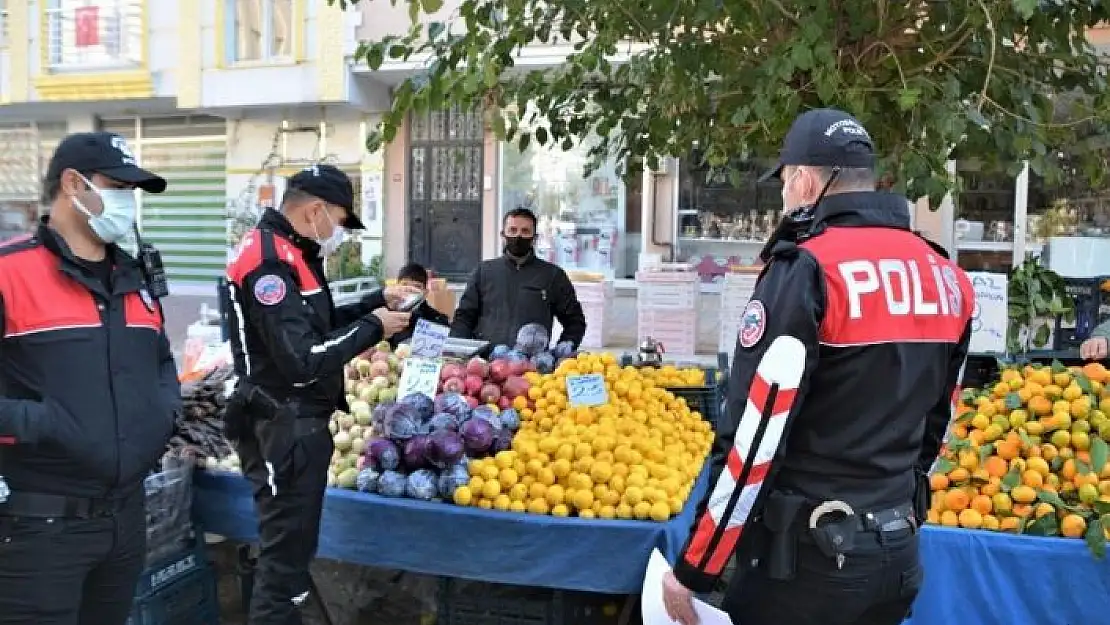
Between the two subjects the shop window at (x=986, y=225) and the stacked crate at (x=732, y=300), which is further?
the shop window at (x=986, y=225)

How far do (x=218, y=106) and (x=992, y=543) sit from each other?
46.7 ft

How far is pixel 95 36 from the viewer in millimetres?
16375

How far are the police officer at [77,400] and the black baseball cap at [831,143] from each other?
1893 millimetres

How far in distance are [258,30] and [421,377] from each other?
503 inches

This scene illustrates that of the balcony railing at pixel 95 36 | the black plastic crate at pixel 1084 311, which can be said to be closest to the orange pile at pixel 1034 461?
the black plastic crate at pixel 1084 311

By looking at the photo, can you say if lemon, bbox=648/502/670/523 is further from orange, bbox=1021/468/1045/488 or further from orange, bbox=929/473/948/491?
orange, bbox=1021/468/1045/488

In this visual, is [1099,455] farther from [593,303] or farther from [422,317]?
[593,303]

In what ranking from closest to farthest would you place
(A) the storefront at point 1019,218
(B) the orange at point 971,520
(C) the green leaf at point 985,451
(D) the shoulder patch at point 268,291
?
(D) the shoulder patch at point 268,291, (B) the orange at point 971,520, (C) the green leaf at point 985,451, (A) the storefront at point 1019,218

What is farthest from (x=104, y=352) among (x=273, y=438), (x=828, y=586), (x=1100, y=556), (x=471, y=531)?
(x=1100, y=556)

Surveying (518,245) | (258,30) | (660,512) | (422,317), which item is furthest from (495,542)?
(258,30)

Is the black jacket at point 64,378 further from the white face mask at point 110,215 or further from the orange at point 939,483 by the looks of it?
the orange at point 939,483

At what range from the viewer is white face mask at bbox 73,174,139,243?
8.58ft

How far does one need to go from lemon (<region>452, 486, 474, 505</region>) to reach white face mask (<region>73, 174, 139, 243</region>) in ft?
5.25

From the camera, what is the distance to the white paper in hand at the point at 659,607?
228 centimetres
